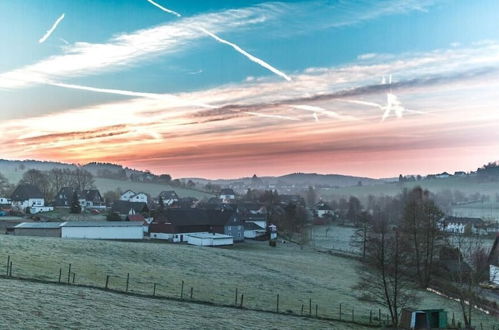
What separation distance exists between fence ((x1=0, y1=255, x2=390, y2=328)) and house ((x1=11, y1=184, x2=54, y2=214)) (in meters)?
77.4

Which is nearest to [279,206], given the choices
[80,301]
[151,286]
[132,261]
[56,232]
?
[56,232]

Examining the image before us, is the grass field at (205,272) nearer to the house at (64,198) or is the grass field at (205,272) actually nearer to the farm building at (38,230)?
the farm building at (38,230)

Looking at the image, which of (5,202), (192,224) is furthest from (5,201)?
(192,224)

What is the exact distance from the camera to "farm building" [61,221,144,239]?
2625 inches

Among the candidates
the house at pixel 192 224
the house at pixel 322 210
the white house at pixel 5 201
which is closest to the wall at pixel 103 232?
the house at pixel 192 224

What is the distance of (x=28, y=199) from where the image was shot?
10938 centimetres

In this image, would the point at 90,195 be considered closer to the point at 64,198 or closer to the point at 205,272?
the point at 64,198

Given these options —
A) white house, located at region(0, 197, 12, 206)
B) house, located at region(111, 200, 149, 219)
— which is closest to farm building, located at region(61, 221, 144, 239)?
house, located at region(111, 200, 149, 219)

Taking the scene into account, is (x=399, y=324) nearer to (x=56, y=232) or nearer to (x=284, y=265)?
(x=284, y=265)

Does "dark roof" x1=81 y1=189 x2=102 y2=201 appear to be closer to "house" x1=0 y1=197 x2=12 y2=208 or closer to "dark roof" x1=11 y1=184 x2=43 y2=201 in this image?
"dark roof" x1=11 y1=184 x2=43 y2=201

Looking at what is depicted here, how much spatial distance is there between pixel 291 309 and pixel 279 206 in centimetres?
10626

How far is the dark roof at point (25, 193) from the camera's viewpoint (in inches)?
4311

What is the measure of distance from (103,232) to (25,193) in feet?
174

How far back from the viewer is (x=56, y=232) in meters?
67.7
